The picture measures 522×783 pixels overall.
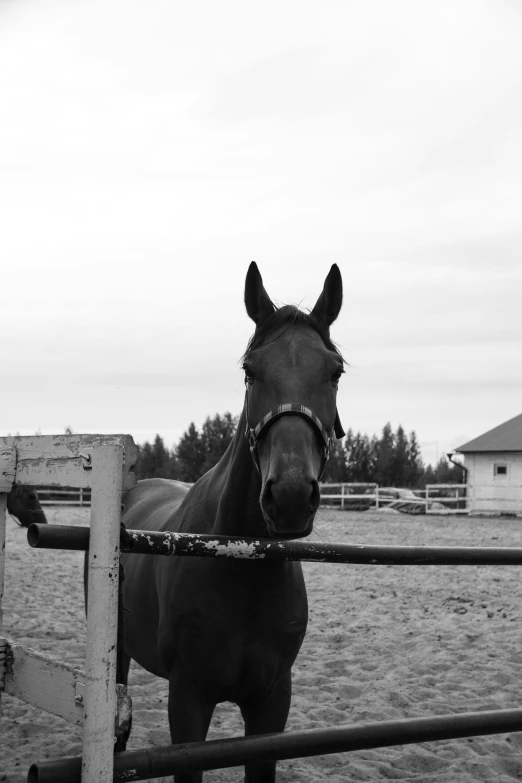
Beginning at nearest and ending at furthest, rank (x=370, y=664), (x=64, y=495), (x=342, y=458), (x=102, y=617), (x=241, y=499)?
(x=102, y=617) → (x=241, y=499) → (x=370, y=664) → (x=64, y=495) → (x=342, y=458)

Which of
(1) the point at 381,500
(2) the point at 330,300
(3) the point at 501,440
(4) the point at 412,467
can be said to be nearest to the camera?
(2) the point at 330,300

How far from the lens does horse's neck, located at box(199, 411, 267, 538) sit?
8.97ft

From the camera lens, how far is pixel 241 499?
2.79 metres

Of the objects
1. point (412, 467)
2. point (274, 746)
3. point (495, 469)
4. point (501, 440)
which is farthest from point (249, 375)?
point (412, 467)

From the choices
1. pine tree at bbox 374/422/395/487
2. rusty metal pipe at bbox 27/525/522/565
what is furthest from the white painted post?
pine tree at bbox 374/422/395/487

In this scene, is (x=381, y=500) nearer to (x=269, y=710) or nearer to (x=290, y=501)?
(x=269, y=710)

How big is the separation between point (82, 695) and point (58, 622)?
6550mm

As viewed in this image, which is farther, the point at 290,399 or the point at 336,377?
the point at 336,377

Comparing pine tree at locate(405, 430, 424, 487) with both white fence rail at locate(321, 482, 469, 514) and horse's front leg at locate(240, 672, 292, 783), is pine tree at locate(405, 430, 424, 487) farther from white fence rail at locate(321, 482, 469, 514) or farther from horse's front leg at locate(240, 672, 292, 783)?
horse's front leg at locate(240, 672, 292, 783)

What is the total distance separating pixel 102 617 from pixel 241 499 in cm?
102

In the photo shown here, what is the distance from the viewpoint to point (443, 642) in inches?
278

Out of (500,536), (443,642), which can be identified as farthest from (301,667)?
(500,536)

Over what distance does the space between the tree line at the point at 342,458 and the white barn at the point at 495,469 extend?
9447 mm

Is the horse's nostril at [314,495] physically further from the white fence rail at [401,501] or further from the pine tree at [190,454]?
the pine tree at [190,454]
